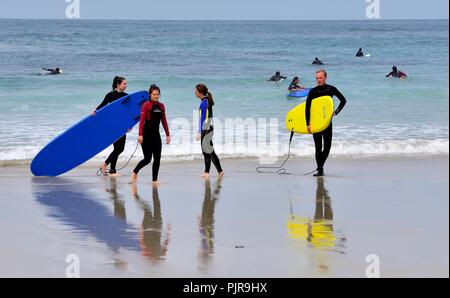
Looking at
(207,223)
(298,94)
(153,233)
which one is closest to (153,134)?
(207,223)

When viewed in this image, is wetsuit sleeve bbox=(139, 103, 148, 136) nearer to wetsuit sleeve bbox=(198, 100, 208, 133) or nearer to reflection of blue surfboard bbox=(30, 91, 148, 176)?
wetsuit sleeve bbox=(198, 100, 208, 133)

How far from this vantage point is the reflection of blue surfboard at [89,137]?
12.2 m

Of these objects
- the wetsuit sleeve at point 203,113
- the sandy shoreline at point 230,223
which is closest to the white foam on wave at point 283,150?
the sandy shoreline at point 230,223

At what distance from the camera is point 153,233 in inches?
342

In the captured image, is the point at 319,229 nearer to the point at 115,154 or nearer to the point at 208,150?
the point at 208,150

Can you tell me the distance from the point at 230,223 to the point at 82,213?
167 cm

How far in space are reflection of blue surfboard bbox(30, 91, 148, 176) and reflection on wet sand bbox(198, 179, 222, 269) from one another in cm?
143

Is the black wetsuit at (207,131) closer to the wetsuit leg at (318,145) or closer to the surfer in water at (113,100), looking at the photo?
the surfer in water at (113,100)

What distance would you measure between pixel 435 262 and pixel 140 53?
39994 millimetres

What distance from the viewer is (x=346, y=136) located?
16.9 meters

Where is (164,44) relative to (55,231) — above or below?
above
